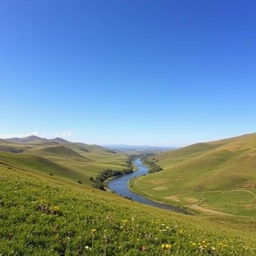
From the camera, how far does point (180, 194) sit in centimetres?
15025

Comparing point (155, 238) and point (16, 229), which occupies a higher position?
point (16, 229)

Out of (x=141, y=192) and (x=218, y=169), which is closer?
(x=141, y=192)

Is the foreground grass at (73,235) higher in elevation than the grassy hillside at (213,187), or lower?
higher

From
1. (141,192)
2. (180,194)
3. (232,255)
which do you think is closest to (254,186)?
(180,194)

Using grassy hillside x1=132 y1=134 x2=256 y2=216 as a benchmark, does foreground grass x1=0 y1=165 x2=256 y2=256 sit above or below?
above

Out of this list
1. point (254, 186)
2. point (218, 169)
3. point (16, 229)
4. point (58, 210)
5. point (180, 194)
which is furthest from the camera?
point (218, 169)

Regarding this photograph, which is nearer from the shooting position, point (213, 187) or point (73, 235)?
point (73, 235)

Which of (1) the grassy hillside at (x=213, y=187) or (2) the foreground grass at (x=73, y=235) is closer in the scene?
(2) the foreground grass at (x=73, y=235)

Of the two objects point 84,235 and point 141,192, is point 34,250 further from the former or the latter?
point 141,192

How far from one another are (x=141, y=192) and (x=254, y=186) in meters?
61.5

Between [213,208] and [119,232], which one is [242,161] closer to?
[213,208]

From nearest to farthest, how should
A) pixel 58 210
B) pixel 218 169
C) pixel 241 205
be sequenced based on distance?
pixel 58 210
pixel 241 205
pixel 218 169

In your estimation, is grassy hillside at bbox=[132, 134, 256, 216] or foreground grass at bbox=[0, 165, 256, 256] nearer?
foreground grass at bbox=[0, 165, 256, 256]

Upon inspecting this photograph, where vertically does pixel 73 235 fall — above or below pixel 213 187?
above
